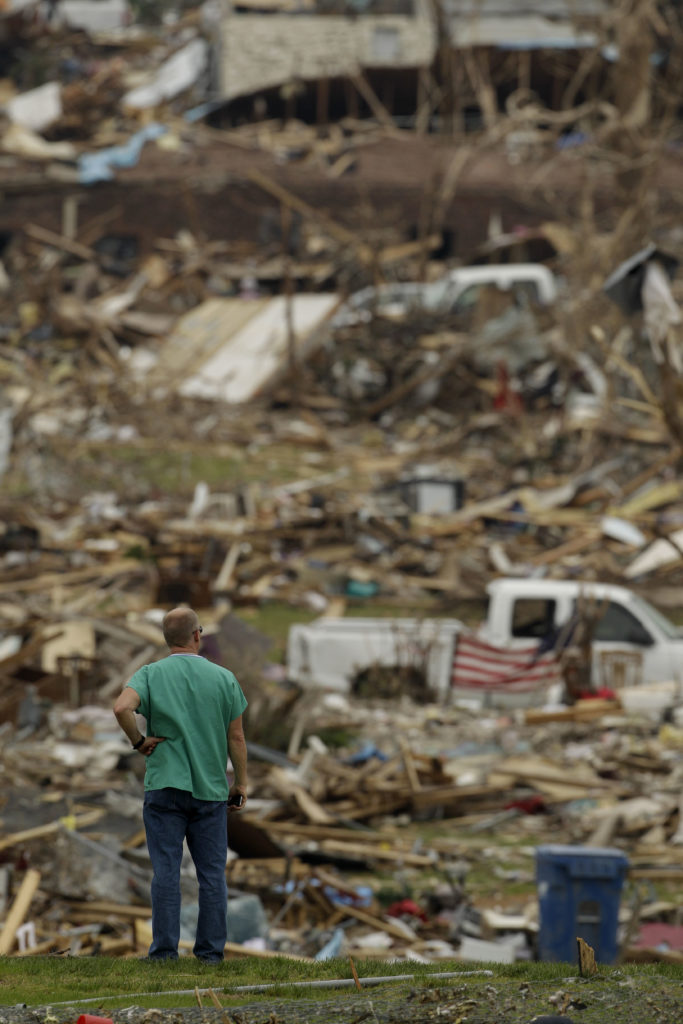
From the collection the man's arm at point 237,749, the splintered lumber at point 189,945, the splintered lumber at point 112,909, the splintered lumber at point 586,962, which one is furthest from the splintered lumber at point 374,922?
the man's arm at point 237,749

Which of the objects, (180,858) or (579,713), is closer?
(180,858)

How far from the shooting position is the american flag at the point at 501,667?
14836 mm

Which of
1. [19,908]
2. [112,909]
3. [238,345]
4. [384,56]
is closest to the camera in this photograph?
[19,908]

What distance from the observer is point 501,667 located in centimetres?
1487

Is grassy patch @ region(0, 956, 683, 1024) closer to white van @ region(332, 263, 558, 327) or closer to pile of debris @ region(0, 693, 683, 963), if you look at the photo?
pile of debris @ region(0, 693, 683, 963)

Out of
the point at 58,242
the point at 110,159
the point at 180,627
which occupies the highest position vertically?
the point at 110,159

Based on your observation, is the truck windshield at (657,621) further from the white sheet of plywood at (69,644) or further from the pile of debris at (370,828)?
the white sheet of plywood at (69,644)

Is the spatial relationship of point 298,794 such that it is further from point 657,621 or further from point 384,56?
point 384,56

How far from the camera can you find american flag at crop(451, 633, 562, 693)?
14836 millimetres

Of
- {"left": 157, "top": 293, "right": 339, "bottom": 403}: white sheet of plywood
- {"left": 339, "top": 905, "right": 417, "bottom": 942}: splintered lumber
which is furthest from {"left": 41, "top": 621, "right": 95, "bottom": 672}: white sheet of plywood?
{"left": 157, "top": 293, "right": 339, "bottom": 403}: white sheet of plywood

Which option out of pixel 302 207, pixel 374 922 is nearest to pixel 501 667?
pixel 374 922

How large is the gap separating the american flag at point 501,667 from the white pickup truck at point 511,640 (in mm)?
85

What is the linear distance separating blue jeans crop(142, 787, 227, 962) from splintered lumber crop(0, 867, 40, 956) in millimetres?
2667

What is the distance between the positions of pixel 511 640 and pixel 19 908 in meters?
7.52
